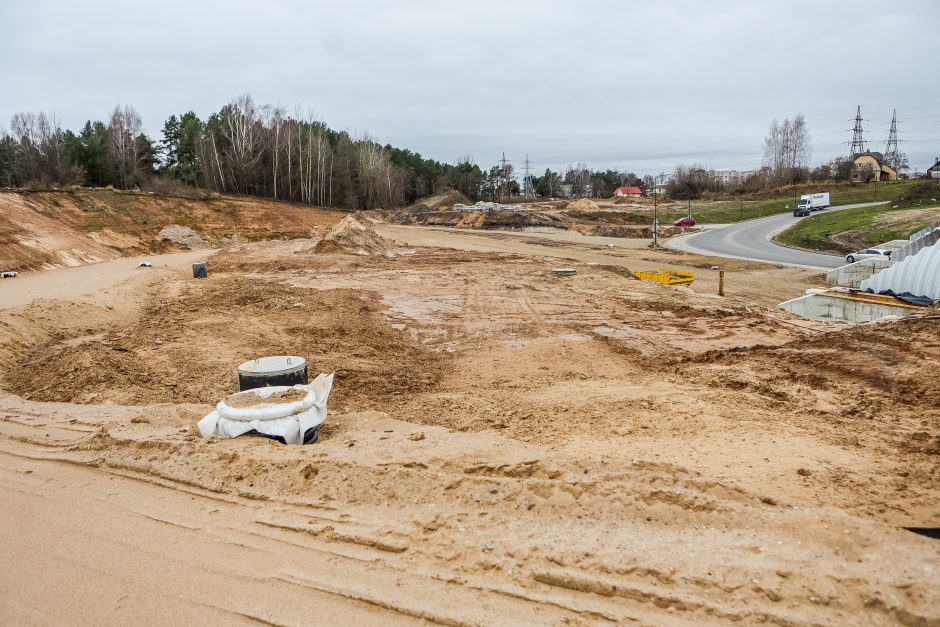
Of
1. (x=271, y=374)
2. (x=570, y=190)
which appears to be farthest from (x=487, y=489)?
(x=570, y=190)

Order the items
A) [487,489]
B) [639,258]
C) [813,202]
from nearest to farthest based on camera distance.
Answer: [487,489]
[639,258]
[813,202]

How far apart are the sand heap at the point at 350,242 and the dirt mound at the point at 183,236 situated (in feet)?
32.8

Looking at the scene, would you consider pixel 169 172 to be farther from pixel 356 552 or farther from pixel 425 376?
pixel 356 552

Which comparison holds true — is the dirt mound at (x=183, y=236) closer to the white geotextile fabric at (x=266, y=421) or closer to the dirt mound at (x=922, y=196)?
the white geotextile fabric at (x=266, y=421)

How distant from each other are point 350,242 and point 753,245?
94.5 feet

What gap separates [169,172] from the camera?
70.2m

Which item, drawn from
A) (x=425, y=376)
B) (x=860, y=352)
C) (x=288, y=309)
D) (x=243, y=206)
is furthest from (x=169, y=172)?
(x=860, y=352)

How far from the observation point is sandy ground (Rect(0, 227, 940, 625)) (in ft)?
12.1

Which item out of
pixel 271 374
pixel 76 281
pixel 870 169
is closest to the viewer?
pixel 271 374

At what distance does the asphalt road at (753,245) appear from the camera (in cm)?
3434

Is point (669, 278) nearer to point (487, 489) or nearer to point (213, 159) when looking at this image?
point (487, 489)

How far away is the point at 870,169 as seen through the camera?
3740 inches

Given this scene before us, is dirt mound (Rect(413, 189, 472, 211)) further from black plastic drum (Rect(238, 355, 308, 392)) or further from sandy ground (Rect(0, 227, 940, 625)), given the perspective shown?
black plastic drum (Rect(238, 355, 308, 392))

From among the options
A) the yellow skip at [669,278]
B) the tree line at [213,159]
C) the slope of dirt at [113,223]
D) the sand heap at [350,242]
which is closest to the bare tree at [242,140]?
the tree line at [213,159]
